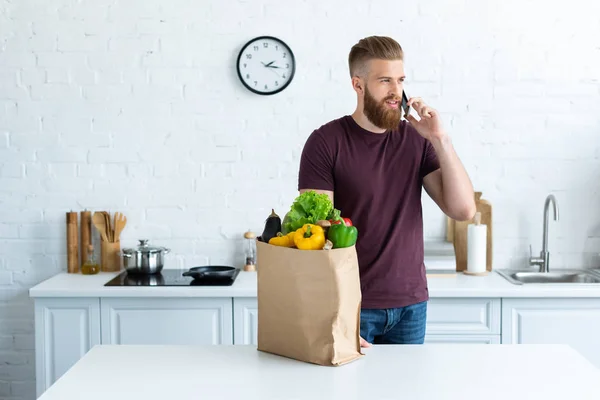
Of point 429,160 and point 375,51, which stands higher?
point 375,51

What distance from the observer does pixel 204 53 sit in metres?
3.68

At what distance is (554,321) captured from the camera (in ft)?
10.5

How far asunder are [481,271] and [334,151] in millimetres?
1423

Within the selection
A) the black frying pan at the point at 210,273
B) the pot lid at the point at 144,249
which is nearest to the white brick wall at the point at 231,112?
the pot lid at the point at 144,249

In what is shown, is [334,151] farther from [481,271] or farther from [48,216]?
[48,216]

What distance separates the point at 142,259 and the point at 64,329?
0.48 metres

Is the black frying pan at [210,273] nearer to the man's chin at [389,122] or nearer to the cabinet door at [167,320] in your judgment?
the cabinet door at [167,320]

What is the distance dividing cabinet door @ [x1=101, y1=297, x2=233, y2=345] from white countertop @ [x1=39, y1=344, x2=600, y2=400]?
44.8 inches

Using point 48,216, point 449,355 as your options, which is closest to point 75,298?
point 48,216

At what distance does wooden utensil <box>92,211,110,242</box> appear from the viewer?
366cm

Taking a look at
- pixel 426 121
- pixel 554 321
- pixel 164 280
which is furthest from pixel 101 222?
pixel 554 321

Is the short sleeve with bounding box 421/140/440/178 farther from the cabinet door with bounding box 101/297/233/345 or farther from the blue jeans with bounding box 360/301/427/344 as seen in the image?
the cabinet door with bounding box 101/297/233/345

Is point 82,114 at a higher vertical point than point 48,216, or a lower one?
higher

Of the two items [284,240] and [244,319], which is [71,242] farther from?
[284,240]
